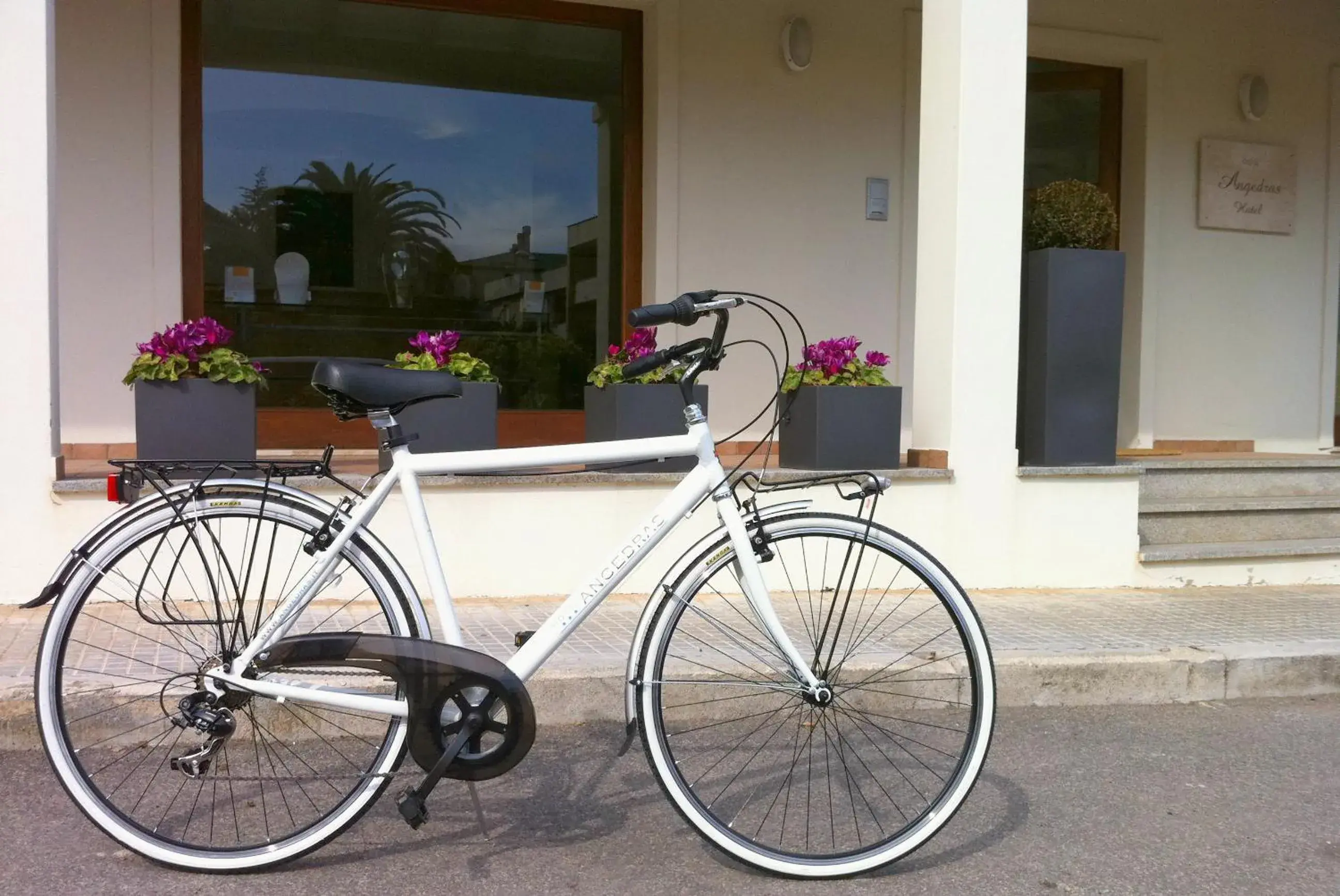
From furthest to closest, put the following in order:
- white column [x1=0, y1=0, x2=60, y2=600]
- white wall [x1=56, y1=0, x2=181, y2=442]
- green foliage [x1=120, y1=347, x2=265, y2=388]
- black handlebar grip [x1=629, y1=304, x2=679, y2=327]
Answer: white wall [x1=56, y1=0, x2=181, y2=442]
green foliage [x1=120, y1=347, x2=265, y2=388]
white column [x1=0, y1=0, x2=60, y2=600]
black handlebar grip [x1=629, y1=304, x2=679, y2=327]

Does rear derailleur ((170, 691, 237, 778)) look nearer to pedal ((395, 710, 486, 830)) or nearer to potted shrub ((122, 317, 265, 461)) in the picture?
pedal ((395, 710, 486, 830))

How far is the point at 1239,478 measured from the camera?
672 centimetres

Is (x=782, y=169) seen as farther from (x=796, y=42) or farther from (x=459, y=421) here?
(x=459, y=421)

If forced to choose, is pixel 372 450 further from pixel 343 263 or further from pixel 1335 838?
pixel 1335 838

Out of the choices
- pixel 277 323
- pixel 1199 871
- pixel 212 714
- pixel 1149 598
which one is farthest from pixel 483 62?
pixel 1199 871

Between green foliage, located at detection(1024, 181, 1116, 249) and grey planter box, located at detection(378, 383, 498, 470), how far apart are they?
9.50ft

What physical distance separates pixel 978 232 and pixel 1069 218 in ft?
2.04

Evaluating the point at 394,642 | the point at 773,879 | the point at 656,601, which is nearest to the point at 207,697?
the point at 394,642

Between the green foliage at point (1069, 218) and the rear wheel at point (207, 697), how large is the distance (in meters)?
4.27

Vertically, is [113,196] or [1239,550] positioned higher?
[113,196]

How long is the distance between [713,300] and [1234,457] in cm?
548

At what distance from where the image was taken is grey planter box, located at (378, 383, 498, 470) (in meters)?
5.04

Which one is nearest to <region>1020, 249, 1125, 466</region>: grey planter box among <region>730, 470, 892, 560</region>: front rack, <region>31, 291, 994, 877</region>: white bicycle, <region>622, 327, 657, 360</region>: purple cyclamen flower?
<region>622, 327, 657, 360</region>: purple cyclamen flower

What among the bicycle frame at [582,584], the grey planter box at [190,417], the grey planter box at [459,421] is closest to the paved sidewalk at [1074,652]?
the grey planter box at [459,421]
